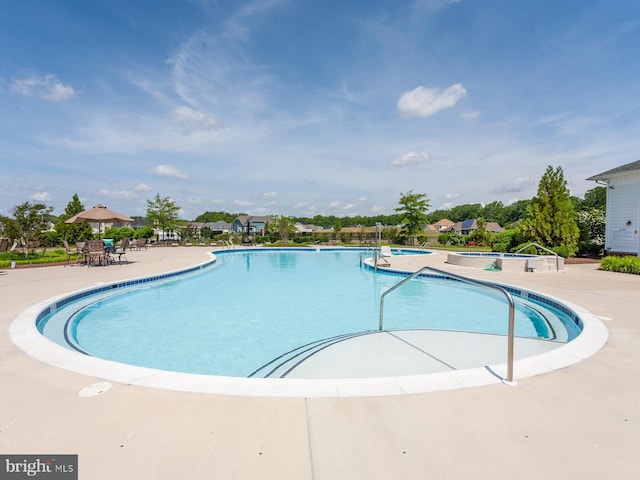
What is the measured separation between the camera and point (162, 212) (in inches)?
1247

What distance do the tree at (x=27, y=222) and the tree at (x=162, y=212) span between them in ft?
59.0

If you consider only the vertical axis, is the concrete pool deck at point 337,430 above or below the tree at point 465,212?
below

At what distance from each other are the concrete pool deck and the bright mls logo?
4 cm

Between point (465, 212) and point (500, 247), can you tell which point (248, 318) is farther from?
point (465, 212)

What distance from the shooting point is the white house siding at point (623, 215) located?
12.8m

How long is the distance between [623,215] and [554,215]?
2.90 m

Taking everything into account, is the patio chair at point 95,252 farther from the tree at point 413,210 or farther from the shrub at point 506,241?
the tree at point 413,210

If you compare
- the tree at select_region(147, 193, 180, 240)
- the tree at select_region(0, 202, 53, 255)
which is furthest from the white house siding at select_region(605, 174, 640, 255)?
the tree at select_region(147, 193, 180, 240)

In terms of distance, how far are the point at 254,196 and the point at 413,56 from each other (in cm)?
2731

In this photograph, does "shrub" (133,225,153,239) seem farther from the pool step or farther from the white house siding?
the white house siding

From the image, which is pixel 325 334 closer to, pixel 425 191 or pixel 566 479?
pixel 566 479

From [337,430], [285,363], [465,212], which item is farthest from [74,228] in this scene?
→ [465,212]

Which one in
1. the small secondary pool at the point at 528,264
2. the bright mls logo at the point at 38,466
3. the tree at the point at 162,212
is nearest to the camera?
the bright mls logo at the point at 38,466

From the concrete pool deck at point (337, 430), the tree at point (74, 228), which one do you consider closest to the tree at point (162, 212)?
the tree at point (74, 228)
